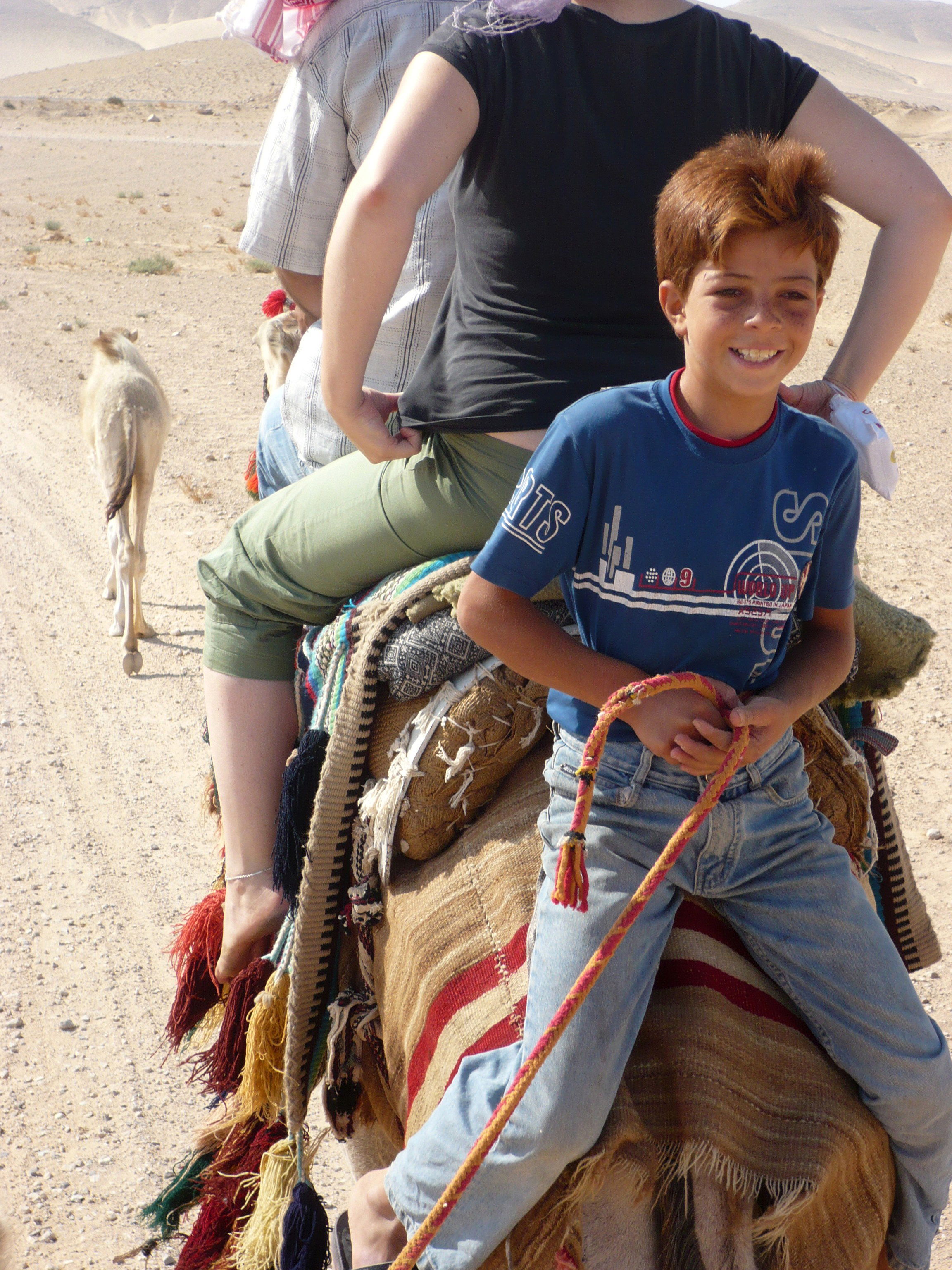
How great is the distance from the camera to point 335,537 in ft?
7.75

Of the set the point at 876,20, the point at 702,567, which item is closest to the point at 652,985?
the point at 702,567

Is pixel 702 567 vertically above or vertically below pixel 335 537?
above

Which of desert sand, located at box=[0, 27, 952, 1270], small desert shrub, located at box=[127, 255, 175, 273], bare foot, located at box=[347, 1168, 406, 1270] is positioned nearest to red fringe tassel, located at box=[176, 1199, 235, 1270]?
desert sand, located at box=[0, 27, 952, 1270]

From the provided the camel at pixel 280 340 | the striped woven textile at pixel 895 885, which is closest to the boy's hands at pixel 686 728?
the striped woven textile at pixel 895 885

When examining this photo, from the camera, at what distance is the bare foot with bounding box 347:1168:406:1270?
1832mm

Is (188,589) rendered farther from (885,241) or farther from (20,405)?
(885,241)

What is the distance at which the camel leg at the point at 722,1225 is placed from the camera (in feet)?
5.02

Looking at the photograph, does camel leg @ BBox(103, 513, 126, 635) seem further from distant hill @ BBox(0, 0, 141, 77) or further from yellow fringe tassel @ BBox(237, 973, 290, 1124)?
distant hill @ BBox(0, 0, 141, 77)

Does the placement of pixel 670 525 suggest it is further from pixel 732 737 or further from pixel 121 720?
pixel 121 720

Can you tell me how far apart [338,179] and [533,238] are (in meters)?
0.95

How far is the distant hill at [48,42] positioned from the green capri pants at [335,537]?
115m

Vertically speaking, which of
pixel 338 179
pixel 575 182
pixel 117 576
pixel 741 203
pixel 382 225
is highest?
pixel 741 203

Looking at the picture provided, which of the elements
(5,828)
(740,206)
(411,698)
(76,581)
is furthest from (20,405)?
(740,206)

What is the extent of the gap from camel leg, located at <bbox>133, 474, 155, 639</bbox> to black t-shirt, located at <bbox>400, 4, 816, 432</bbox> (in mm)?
4976
